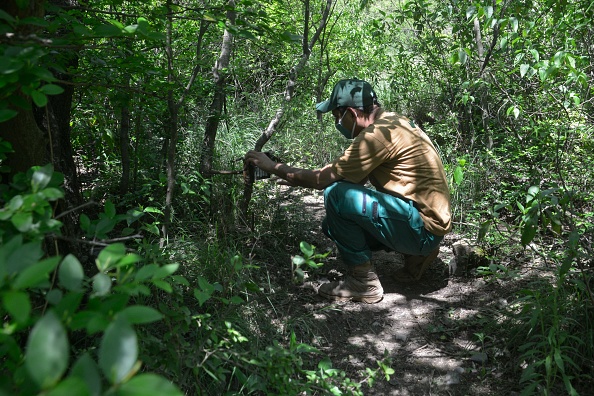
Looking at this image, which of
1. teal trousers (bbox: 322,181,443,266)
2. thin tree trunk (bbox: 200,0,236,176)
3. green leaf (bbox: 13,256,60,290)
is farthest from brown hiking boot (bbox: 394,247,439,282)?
green leaf (bbox: 13,256,60,290)

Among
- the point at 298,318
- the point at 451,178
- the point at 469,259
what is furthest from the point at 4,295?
the point at 451,178

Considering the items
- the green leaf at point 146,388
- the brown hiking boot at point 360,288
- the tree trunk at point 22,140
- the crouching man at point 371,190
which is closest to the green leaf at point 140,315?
the green leaf at point 146,388

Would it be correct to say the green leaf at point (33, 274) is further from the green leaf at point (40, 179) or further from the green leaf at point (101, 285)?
the green leaf at point (40, 179)

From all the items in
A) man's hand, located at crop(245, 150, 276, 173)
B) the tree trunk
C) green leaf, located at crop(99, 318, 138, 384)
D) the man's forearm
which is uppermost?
green leaf, located at crop(99, 318, 138, 384)

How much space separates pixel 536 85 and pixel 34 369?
4865mm

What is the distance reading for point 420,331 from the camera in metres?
3.12

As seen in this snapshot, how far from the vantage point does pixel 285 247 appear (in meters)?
3.92

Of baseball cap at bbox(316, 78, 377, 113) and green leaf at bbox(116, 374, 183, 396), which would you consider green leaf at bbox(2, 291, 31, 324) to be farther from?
baseball cap at bbox(316, 78, 377, 113)

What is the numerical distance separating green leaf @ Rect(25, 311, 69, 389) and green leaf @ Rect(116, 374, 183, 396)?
9 centimetres

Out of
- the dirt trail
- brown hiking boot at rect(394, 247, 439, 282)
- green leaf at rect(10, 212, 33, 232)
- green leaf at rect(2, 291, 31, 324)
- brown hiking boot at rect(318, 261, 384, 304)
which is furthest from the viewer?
brown hiking boot at rect(394, 247, 439, 282)

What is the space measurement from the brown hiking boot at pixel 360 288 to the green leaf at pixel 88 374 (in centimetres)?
272

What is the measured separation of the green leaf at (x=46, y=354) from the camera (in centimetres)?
73

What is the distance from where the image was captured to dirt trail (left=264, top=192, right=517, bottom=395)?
264 centimetres

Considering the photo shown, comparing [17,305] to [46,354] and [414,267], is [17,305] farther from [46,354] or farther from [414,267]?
[414,267]
